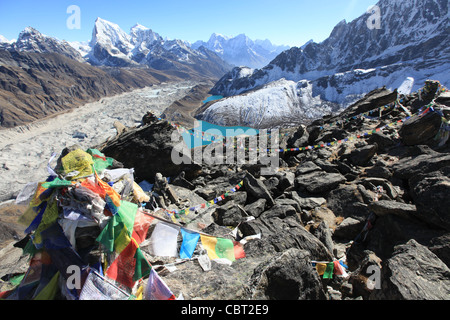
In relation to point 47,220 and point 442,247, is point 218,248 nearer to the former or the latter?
point 47,220

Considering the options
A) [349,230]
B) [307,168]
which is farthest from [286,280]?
[307,168]

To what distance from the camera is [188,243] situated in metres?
5.53

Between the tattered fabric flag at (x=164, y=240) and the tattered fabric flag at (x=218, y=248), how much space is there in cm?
74

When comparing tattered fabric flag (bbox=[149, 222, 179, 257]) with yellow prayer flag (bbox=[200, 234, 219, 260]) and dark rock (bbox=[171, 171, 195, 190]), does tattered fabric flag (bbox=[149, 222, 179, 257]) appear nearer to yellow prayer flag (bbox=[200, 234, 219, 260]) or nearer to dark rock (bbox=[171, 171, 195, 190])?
yellow prayer flag (bbox=[200, 234, 219, 260])

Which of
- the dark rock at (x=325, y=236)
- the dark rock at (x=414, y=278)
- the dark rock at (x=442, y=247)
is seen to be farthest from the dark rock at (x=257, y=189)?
the dark rock at (x=414, y=278)

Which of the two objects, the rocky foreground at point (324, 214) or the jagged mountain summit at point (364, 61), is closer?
the rocky foreground at point (324, 214)

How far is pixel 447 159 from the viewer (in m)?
8.02

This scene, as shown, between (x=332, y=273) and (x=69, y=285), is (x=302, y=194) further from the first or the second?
(x=69, y=285)

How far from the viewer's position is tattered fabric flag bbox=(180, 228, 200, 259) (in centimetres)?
533

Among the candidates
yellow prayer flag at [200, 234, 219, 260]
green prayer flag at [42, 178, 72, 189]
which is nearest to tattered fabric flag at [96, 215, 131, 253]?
green prayer flag at [42, 178, 72, 189]

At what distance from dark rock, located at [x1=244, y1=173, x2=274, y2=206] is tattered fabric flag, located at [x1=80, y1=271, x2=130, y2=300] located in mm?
7155

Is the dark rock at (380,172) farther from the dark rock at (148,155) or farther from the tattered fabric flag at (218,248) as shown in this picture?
the dark rock at (148,155)

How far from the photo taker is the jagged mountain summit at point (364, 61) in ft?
360
